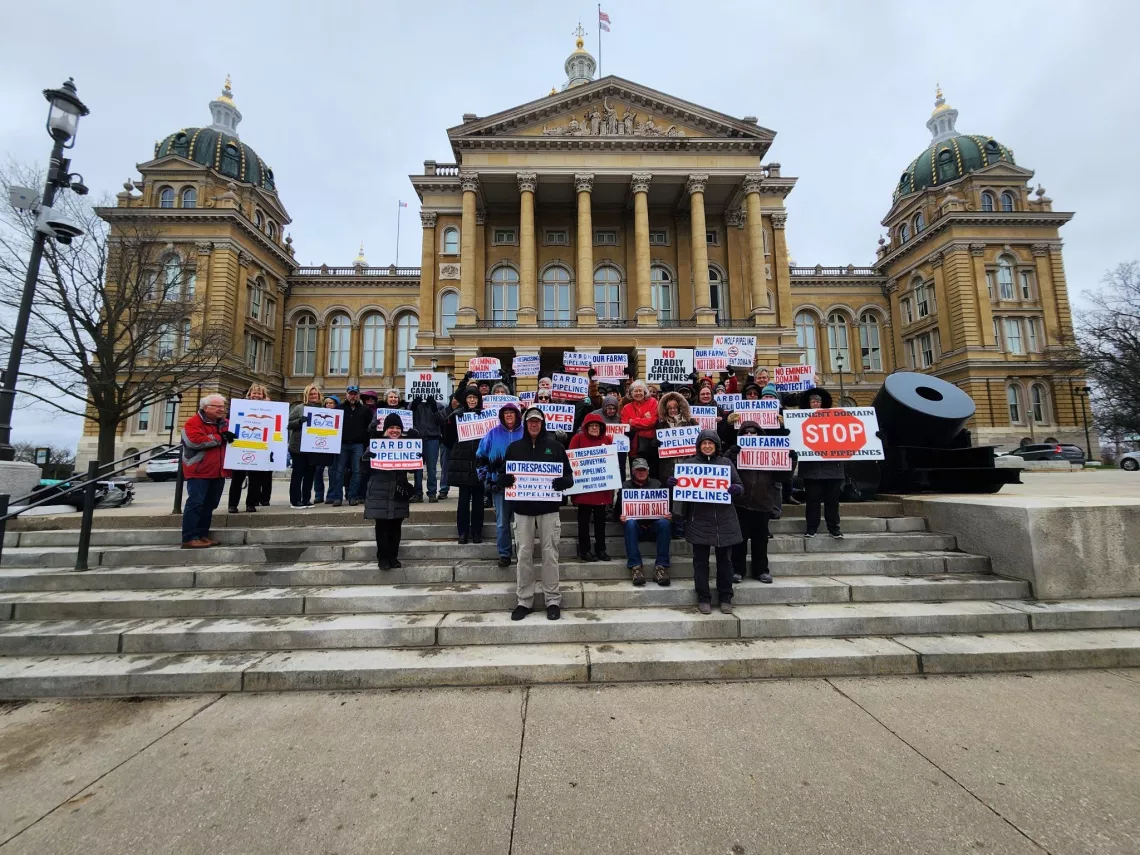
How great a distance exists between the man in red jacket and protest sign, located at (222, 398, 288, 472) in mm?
576

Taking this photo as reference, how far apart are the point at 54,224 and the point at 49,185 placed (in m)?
0.50

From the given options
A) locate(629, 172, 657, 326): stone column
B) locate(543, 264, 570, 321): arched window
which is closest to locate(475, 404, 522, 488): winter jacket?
locate(629, 172, 657, 326): stone column

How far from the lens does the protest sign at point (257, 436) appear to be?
698 centimetres

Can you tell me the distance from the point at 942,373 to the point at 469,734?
5139 cm

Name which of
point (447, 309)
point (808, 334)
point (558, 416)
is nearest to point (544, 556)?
point (558, 416)

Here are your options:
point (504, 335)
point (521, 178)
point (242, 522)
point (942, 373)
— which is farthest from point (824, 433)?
point (942, 373)

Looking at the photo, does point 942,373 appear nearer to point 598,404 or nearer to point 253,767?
point 598,404

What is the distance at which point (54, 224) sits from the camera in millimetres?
6855

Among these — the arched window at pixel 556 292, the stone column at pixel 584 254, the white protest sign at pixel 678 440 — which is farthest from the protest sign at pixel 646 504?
the arched window at pixel 556 292

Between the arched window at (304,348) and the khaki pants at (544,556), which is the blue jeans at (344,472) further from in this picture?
the arched window at (304,348)

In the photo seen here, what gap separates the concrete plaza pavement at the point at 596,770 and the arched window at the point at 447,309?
31525mm

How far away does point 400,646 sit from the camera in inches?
176

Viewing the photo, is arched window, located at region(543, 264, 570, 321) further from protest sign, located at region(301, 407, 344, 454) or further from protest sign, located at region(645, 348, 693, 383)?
protest sign, located at region(301, 407, 344, 454)

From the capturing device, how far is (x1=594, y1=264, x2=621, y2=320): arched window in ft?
108
